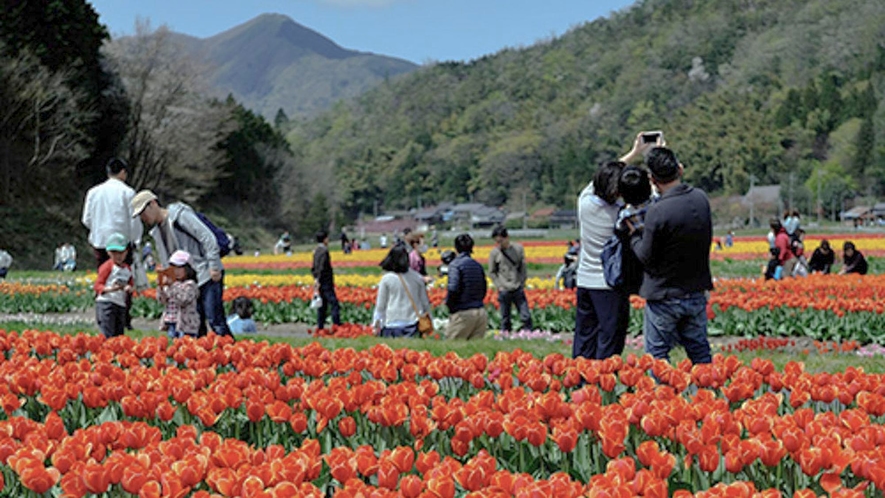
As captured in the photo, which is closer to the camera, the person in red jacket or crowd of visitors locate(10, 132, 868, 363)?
crowd of visitors locate(10, 132, 868, 363)

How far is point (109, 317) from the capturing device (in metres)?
8.43

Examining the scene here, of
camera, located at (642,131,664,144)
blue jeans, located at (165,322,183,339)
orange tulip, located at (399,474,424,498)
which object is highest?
camera, located at (642,131,664,144)

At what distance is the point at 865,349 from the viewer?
10898mm

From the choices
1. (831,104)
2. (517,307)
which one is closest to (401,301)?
(517,307)

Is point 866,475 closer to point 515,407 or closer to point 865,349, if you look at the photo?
point 515,407

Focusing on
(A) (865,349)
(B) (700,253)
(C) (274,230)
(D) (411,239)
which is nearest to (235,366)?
(B) (700,253)

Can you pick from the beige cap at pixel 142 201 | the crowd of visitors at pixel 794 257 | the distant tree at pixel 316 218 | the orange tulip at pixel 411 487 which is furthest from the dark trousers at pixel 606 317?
the distant tree at pixel 316 218

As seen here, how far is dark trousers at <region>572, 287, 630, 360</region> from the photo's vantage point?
638cm

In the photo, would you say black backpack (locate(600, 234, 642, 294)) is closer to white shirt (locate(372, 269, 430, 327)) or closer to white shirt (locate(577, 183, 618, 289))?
white shirt (locate(577, 183, 618, 289))

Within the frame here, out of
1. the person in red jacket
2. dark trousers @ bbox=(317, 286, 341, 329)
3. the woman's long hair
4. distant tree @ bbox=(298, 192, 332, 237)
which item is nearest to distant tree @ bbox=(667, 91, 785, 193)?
distant tree @ bbox=(298, 192, 332, 237)

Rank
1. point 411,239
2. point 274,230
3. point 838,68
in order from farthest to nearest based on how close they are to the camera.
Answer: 1. point 838,68
2. point 274,230
3. point 411,239

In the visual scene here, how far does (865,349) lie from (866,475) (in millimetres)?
8630

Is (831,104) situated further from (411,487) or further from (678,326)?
(411,487)

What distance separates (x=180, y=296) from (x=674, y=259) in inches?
186
